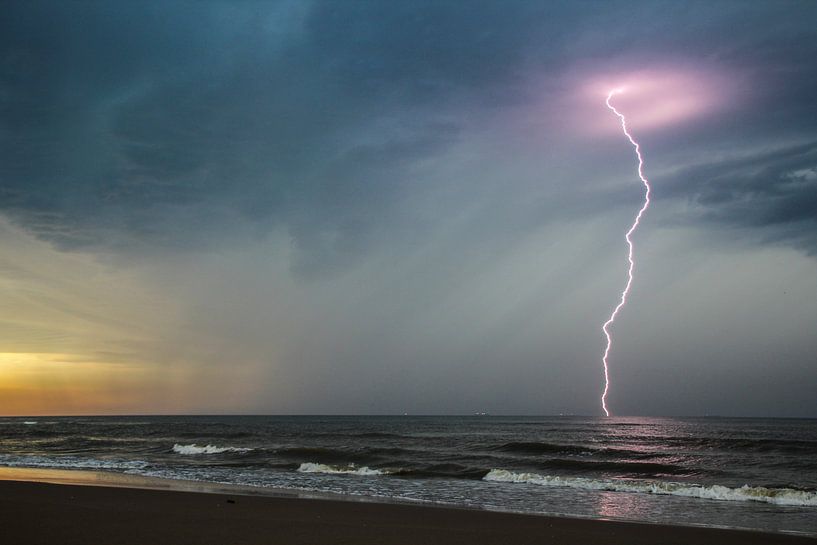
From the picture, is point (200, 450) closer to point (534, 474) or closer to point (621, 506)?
point (534, 474)

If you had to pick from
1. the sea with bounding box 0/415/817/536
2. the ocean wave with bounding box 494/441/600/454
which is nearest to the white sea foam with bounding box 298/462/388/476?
the sea with bounding box 0/415/817/536

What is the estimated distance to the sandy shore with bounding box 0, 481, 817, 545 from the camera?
8.61 metres

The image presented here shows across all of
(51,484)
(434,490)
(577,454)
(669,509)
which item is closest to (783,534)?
(669,509)

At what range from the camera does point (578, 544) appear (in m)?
9.16

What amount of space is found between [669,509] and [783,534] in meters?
3.58

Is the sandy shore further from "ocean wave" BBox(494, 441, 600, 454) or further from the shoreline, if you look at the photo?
"ocean wave" BBox(494, 441, 600, 454)

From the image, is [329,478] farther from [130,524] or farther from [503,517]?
[130,524]

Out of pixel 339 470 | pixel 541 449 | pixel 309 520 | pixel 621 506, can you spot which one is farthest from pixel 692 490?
pixel 541 449

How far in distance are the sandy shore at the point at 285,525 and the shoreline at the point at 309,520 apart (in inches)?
0.7

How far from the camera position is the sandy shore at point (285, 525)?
8609 millimetres

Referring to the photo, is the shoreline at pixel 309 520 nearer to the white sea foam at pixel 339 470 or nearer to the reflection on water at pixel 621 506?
the reflection on water at pixel 621 506

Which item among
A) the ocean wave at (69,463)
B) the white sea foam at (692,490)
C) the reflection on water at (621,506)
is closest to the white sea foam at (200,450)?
the ocean wave at (69,463)

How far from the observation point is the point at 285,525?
32.4 ft

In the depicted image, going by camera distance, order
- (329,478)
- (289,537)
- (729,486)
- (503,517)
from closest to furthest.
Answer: (289,537)
(503,517)
(729,486)
(329,478)
